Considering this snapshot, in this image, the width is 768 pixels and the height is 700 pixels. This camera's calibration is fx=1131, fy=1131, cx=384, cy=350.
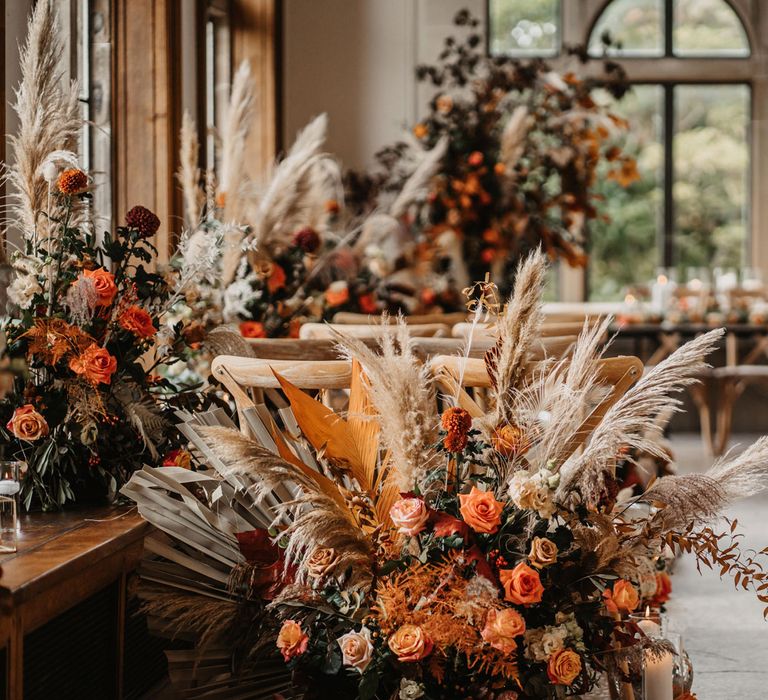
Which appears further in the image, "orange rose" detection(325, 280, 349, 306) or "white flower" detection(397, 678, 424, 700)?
"orange rose" detection(325, 280, 349, 306)

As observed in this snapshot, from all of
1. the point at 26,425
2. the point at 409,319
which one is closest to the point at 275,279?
the point at 409,319

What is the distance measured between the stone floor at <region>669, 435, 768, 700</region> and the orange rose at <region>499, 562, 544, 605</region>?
35.6 inches

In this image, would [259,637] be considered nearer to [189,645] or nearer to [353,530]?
[353,530]

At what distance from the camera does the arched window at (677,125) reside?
28.2ft

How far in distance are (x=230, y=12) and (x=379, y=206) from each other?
1537 millimetres

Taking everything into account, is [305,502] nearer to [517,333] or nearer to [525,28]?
[517,333]

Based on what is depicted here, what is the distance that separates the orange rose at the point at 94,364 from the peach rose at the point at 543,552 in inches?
38.8

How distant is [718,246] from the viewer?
8945mm

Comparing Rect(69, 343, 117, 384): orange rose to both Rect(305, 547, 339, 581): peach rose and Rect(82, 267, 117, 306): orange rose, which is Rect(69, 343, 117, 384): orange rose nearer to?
Rect(82, 267, 117, 306): orange rose

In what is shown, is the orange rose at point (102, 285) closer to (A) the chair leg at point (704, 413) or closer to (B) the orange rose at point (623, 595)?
(B) the orange rose at point (623, 595)

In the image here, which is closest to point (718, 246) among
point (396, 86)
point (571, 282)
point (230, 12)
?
point (571, 282)

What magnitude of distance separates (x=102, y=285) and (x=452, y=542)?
95 centimetres

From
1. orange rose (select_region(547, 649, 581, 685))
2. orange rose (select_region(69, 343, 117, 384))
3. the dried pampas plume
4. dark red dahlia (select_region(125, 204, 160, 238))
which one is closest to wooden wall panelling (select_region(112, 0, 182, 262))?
dark red dahlia (select_region(125, 204, 160, 238))

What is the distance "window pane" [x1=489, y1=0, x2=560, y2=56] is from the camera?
28.1 feet
